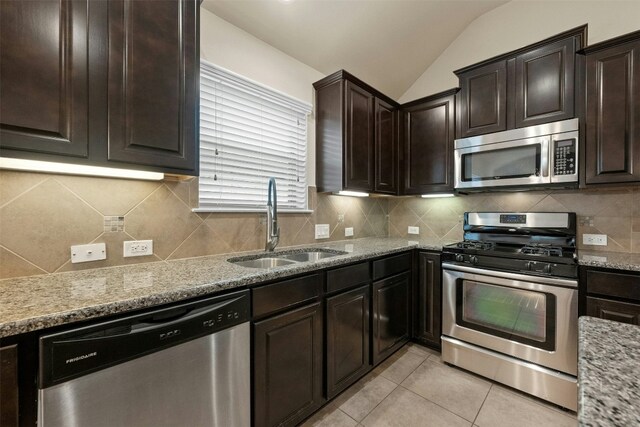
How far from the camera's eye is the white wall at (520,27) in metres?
2.11

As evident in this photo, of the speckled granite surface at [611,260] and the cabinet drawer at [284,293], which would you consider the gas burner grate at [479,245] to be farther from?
the cabinet drawer at [284,293]

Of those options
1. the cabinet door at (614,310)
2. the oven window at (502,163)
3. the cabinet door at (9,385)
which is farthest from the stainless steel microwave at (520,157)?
the cabinet door at (9,385)

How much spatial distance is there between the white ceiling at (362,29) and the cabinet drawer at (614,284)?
2456 millimetres

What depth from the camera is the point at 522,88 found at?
219 centimetres

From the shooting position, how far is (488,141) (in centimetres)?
232

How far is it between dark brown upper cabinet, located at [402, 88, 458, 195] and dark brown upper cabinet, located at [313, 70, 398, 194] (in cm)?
34

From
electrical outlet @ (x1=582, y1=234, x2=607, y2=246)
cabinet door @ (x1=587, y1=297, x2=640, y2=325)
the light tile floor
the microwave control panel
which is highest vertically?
the microwave control panel

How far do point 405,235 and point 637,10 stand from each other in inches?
101

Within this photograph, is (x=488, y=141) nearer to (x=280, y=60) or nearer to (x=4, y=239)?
(x=280, y=60)

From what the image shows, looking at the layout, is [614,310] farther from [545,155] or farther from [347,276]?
[347,276]

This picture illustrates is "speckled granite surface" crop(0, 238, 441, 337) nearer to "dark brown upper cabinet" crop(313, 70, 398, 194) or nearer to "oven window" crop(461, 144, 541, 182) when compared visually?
"dark brown upper cabinet" crop(313, 70, 398, 194)

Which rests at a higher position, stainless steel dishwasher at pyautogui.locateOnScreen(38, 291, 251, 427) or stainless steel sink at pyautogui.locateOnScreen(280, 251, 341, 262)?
stainless steel sink at pyautogui.locateOnScreen(280, 251, 341, 262)

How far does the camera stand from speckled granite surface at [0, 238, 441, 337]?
819mm

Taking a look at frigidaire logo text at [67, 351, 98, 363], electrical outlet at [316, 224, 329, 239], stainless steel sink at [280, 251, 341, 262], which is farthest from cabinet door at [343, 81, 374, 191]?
frigidaire logo text at [67, 351, 98, 363]
